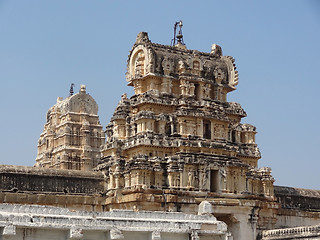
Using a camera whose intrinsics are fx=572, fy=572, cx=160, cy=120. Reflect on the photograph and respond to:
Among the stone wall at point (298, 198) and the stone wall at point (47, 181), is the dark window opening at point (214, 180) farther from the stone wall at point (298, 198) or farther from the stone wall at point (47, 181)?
the stone wall at point (298, 198)

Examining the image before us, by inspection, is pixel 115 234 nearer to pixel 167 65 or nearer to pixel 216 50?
pixel 167 65

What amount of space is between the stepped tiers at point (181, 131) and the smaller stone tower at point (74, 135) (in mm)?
12424

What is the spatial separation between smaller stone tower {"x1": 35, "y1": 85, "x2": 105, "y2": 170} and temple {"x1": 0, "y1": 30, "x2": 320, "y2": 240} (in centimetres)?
1310

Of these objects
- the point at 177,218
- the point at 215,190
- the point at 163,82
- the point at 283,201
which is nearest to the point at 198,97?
the point at 163,82

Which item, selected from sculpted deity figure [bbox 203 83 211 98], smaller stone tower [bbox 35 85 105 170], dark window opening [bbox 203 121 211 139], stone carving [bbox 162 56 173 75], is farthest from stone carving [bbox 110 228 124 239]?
smaller stone tower [bbox 35 85 105 170]

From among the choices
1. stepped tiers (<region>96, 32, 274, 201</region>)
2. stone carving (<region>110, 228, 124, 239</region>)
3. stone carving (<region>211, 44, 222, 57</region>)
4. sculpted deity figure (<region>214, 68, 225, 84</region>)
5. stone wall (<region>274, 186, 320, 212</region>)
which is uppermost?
stone carving (<region>211, 44, 222, 57</region>)

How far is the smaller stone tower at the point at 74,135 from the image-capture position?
5628cm

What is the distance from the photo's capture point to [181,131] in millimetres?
39906

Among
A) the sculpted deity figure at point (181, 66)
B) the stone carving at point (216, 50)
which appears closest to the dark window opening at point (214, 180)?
the sculpted deity figure at point (181, 66)

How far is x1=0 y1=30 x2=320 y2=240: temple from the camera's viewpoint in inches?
1464

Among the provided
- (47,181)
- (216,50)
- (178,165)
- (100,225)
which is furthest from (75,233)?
(216,50)

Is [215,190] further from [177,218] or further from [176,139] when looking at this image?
[177,218]

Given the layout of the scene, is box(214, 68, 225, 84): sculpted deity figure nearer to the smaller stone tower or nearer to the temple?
the temple

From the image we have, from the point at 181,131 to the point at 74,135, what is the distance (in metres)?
19.9
